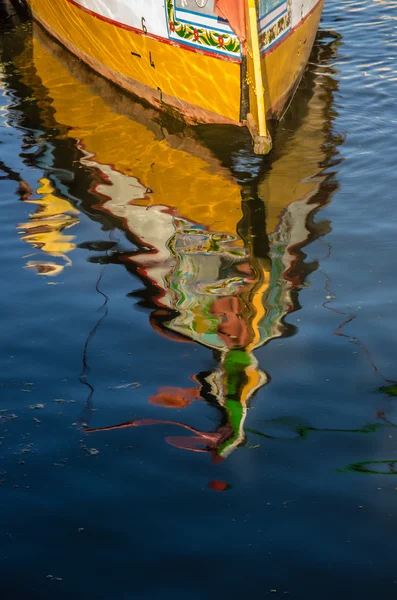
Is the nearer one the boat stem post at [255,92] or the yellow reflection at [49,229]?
the yellow reflection at [49,229]

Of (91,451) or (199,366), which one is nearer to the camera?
(91,451)

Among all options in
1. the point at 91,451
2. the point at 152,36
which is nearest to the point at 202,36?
the point at 152,36

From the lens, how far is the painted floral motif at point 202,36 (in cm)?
801

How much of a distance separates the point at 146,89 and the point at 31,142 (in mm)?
1787

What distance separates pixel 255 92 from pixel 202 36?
3.13 feet

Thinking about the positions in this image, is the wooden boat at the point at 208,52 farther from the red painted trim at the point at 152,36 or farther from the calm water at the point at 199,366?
the calm water at the point at 199,366

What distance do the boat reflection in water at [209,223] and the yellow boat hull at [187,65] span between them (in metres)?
0.32

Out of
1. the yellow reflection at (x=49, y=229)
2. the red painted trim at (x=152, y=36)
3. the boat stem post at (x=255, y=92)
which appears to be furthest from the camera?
the red painted trim at (x=152, y=36)

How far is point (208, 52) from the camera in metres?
8.30

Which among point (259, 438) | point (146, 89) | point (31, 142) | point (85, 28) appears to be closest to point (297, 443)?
point (259, 438)

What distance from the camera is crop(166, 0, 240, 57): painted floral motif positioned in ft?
26.3

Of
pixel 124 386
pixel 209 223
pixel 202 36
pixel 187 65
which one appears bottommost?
pixel 209 223

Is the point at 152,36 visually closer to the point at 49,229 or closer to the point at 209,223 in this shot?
the point at 209,223

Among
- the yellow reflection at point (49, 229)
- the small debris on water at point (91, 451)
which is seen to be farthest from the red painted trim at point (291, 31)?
the small debris on water at point (91, 451)
